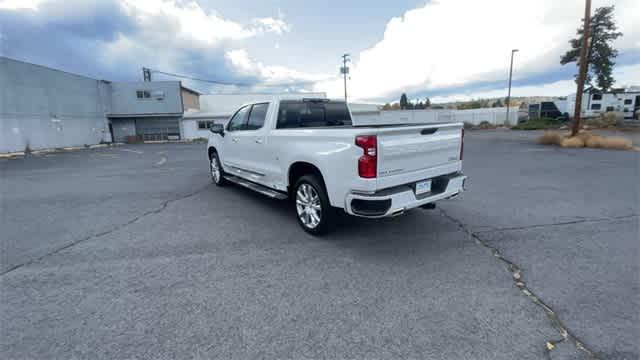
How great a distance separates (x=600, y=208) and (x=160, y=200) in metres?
8.29

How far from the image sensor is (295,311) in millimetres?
2572

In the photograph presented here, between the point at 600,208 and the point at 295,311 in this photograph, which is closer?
the point at 295,311

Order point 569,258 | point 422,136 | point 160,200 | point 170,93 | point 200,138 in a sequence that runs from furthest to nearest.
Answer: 1. point 200,138
2. point 170,93
3. point 160,200
4. point 422,136
5. point 569,258

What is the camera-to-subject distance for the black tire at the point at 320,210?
3.85 metres

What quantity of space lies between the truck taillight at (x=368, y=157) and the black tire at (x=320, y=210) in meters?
0.77

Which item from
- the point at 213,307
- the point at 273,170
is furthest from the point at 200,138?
the point at 213,307

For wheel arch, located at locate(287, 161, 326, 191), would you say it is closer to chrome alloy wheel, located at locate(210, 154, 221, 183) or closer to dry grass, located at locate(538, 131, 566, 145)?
chrome alloy wheel, located at locate(210, 154, 221, 183)

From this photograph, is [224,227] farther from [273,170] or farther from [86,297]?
[86,297]

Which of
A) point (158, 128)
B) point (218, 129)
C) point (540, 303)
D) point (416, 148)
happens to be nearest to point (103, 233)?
point (218, 129)

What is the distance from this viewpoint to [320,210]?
3977mm

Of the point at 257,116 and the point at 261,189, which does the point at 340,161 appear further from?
the point at 257,116

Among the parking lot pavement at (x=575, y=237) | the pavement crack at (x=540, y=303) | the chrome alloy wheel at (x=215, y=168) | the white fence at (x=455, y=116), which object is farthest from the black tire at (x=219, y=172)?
the white fence at (x=455, y=116)

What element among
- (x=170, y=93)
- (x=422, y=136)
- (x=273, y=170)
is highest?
(x=170, y=93)

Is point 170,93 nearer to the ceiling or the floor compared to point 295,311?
nearer to the ceiling
